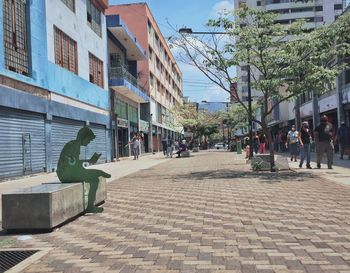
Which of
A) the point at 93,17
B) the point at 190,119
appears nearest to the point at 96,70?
the point at 93,17

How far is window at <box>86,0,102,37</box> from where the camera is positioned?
95.1 feet

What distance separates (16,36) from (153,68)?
38.3 meters

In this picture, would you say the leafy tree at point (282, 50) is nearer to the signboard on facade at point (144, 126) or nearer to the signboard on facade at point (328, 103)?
the signboard on facade at point (328, 103)

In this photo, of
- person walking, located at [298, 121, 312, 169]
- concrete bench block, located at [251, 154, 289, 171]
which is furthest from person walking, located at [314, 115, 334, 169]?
concrete bench block, located at [251, 154, 289, 171]

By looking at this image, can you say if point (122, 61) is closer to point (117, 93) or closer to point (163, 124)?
point (117, 93)

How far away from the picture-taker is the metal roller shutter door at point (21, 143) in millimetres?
16625

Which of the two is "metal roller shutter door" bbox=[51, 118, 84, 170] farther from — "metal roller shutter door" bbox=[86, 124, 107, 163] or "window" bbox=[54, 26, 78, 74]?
"metal roller shutter door" bbox=[86, 124, 107, 163]

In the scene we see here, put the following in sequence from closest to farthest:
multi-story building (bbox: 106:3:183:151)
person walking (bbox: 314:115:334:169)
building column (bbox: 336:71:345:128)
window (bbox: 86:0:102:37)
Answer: person walking (bbox: 314:115:334:169)
building column (bbox: 336:71:345:128)
window (bbox: 86:0:102:37)
multi-story building (bbox: 106:3:183:151)

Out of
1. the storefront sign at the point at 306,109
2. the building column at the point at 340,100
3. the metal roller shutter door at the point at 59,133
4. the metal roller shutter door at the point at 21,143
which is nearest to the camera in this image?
the metal roller shutter door at the point at 21,143

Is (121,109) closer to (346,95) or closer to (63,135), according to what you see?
(63,135)

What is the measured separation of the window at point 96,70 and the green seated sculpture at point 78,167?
20806 millimetres

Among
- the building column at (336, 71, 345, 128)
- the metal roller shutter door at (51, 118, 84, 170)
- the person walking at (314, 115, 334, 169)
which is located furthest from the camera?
the building column at (336, 71, 345, 128)

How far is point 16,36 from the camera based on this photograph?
17.9 m

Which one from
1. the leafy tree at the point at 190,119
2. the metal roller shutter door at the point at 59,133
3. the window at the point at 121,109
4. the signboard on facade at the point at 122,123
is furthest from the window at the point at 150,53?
the metal roller shutter door at the point at 59,133
